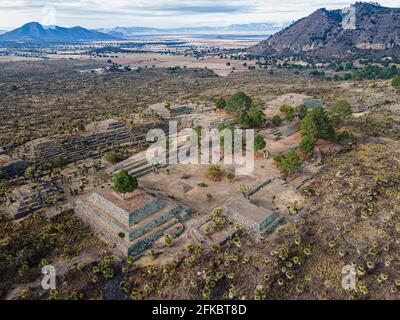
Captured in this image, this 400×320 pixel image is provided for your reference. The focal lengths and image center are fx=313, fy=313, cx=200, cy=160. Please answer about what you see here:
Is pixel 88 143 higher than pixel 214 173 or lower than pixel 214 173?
higher

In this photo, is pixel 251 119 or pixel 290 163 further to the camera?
pixel 251 119

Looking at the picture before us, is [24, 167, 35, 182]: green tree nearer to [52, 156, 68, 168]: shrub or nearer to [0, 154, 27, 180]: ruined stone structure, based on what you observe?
[0, 154, 27, 180]: ruined stone structure

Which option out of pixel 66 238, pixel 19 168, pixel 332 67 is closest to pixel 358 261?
Result: pixel 66 238

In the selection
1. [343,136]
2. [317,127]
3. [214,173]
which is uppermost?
[317,127]

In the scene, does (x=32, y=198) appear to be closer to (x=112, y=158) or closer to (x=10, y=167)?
(x=10, y=167)

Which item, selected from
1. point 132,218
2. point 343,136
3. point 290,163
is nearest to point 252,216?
point 132,218
